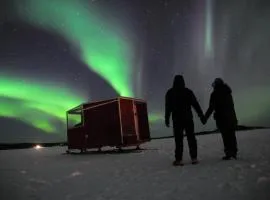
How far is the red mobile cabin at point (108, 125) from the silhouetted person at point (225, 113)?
629 cm

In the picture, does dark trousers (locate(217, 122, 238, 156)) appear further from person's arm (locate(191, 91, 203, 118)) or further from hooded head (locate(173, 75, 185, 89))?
hooded head (locate(173, 75, 185, 89))

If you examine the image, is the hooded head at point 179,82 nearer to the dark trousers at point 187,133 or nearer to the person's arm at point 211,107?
the dark trousers at point 187,133

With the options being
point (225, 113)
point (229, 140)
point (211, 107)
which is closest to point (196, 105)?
point (211, 107)

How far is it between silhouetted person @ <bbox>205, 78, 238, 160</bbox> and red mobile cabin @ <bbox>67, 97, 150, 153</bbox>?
629 centimetres

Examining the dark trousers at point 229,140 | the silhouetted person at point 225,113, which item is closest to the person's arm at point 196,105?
Answer: the silhouetted person at point 225,113

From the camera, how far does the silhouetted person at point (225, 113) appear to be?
7734mm

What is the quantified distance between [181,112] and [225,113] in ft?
3.70

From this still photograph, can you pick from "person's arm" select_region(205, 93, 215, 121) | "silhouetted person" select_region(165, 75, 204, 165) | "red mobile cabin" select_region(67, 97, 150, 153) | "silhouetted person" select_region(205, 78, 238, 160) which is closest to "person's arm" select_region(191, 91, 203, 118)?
"silhouetted person" select_region(165, 75, 204, 165)

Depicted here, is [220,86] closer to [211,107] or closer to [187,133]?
[211,107]

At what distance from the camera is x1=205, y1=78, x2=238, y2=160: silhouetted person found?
773cm

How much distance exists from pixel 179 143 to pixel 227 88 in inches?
70.0

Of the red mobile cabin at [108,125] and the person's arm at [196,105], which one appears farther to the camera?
the red mobile cabin at [108,125]

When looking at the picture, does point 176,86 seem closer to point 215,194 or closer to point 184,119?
point 184,119

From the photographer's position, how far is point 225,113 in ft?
25.7
